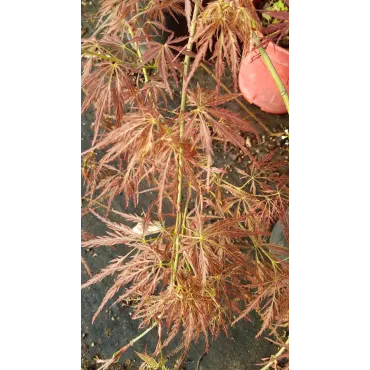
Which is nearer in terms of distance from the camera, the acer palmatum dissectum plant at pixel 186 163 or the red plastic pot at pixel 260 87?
the acer palmatum dissectum plant at pixel 186 163

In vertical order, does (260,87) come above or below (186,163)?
below

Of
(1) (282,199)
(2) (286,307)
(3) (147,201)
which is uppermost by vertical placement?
(1) (282,199)

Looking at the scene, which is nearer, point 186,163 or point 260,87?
point 186,163

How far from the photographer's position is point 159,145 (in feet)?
2.33

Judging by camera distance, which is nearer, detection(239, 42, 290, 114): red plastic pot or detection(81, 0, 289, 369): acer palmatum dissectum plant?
detection(81, 0, 289, 369): acer palmatum dissectum plant
